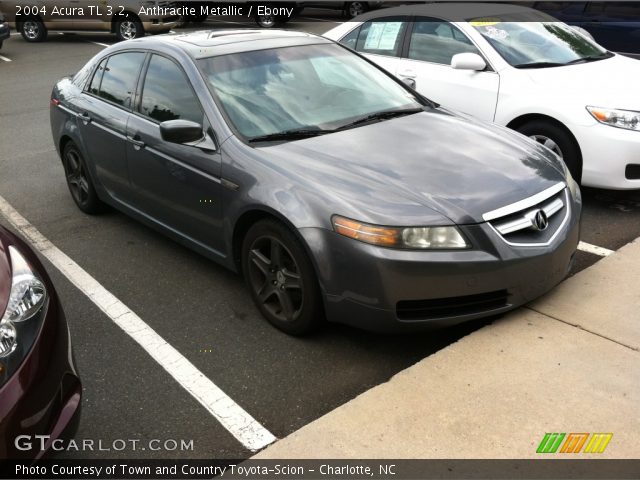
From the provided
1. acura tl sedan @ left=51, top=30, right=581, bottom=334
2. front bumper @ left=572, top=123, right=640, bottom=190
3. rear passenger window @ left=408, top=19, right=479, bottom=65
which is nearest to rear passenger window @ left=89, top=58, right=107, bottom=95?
acura tl sedan @ left=51, top=30, right=581, bottom=334

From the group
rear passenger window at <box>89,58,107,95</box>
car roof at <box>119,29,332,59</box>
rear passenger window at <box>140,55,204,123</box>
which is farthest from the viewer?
rear passenger window at <box>89,58,107,95</box>

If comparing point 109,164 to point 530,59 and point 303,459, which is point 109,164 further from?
point 530,59

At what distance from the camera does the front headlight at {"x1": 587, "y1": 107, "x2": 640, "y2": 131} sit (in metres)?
5.04

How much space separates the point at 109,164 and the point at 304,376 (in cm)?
258

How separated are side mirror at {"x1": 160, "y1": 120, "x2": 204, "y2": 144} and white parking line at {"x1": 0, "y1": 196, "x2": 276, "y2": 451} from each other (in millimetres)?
1112

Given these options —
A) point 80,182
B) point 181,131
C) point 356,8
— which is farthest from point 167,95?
point 356,8

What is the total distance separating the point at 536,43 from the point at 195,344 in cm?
420

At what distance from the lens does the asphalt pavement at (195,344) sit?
10.1ft

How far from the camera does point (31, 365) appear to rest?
2.30 m

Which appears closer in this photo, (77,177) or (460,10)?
(77,177)

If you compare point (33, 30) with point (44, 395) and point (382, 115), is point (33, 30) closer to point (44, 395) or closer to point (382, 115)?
point (382, 115)

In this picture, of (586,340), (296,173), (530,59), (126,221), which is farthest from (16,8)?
(586,340)

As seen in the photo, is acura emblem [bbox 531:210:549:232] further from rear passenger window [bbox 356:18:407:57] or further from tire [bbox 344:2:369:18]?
tire [bbox 344:2:369:18]

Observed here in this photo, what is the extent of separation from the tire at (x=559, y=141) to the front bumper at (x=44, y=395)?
410 cm
